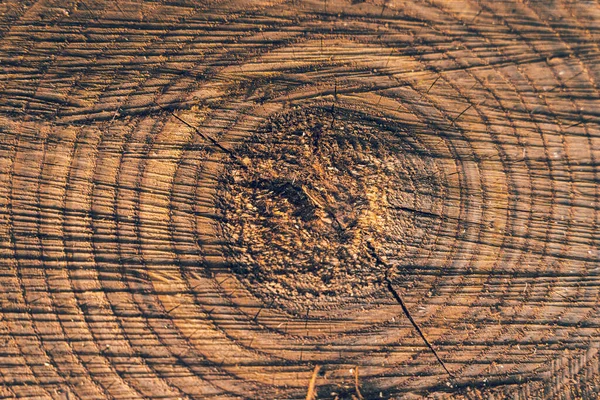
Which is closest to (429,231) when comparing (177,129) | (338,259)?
(338,259)

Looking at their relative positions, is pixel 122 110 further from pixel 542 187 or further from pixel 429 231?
pixel 542 187

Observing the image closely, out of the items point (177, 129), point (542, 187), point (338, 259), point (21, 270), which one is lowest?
point (21, 270)

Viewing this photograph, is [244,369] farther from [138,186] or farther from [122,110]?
[122,110]

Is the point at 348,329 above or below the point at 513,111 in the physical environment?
below

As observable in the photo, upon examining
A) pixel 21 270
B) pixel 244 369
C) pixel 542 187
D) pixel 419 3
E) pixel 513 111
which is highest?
pixel 419 3

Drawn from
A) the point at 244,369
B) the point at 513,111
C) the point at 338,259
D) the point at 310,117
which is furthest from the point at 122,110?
the point at 513,111

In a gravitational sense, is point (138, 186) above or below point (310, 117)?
below
